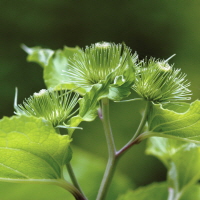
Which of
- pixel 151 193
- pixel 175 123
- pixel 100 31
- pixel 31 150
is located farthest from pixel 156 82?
pixel 100 31

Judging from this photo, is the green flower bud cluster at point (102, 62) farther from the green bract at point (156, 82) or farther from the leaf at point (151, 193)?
the leaf at point (151, 193)

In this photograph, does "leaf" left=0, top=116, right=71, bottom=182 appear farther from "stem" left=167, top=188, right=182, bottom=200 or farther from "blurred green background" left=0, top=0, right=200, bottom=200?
"blurred green background" left=0, top=0, right=200, bottom=200

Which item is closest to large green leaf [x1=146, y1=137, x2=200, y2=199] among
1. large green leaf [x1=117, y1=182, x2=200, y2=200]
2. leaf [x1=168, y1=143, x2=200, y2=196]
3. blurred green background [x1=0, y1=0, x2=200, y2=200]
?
leaf [x1=168, y1=143, x2=200, y2=196]

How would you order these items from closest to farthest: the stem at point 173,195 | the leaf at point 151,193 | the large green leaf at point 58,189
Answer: the stem at point 173,195
the leaf at point 151,193
the large green leaf at point 58,189

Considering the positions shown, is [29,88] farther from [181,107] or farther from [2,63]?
[181,107]

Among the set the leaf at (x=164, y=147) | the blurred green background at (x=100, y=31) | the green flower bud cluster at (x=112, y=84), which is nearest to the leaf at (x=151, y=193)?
the leaf at (x=164, y=147)

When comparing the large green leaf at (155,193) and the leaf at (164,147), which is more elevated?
the leaf at (164,147)

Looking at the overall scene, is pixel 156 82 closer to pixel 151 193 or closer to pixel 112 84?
pixel 112 84
